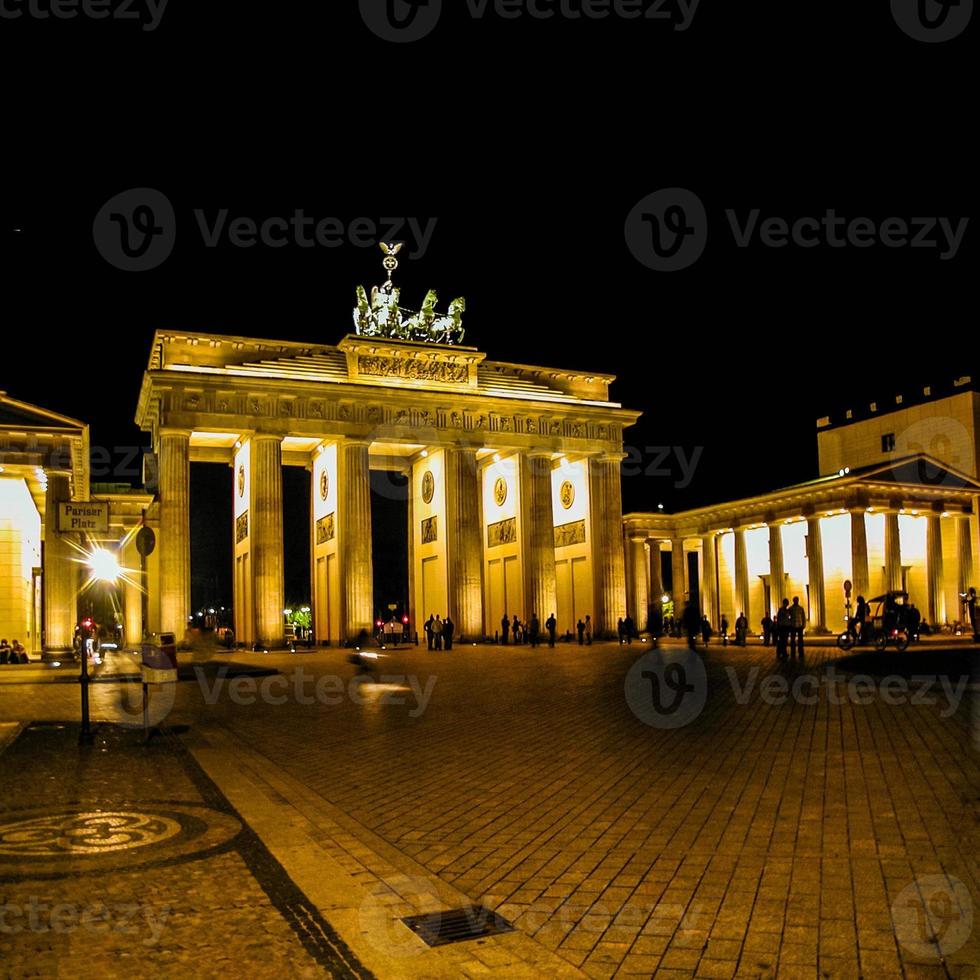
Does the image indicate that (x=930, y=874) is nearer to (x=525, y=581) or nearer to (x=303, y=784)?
(x=303, y=784)

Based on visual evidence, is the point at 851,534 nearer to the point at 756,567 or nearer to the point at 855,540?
the point at 855,540

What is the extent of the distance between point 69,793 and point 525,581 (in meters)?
48.8

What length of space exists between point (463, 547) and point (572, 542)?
1032cm

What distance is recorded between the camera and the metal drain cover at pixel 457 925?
17.8ft

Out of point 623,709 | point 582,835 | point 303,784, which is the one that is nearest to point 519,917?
point 582,835

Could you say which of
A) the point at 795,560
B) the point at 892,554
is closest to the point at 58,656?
the point at 892,554

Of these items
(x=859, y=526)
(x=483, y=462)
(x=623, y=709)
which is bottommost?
(x=623, y=709)

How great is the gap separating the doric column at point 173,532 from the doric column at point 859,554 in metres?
36.1

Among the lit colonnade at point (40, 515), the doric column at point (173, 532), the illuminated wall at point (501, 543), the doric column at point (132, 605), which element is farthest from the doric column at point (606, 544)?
the lit colonnade at point (40, 515)

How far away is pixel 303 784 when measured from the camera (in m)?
10.4

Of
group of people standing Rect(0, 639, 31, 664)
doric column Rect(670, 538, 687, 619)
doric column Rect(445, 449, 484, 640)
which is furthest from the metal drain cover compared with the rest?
doric column Rect(670, 538, 687, 619)

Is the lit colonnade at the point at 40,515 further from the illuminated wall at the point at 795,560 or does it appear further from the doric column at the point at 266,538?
the illuminated wall at the point at 795,560

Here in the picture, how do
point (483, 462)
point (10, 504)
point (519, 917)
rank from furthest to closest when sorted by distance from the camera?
point (483, 462) < point (10, 504) < point (519, 917)

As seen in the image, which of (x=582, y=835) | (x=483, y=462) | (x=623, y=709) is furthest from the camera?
(x=483, y=462)
